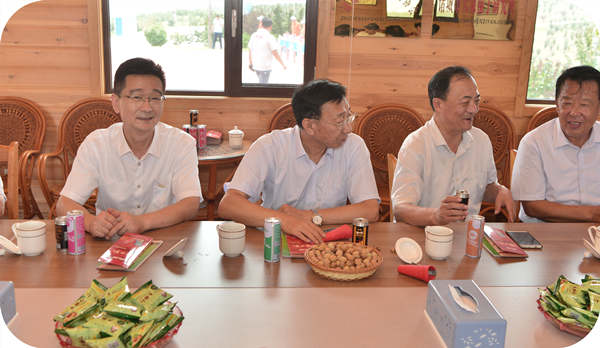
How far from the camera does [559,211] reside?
236 cm

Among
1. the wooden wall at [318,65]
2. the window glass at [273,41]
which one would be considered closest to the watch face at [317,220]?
the wooden wall at [318,65]

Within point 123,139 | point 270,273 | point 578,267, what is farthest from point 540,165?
point 123,139

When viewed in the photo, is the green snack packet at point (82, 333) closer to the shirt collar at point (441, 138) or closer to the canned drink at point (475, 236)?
the canned drink at point (475, 236)

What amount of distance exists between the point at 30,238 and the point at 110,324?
0.67m

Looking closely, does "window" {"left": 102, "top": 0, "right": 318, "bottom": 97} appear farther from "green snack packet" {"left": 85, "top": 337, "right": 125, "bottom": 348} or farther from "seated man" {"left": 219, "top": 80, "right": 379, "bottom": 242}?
"green snack packet" {"left": 85, "top": 337, "right": 125, "bottom": 348}

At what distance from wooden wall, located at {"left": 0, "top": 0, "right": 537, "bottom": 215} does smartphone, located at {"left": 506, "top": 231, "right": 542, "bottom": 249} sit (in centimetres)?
206

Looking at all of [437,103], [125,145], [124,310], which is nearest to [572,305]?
[124,310]

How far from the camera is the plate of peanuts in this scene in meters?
1.56

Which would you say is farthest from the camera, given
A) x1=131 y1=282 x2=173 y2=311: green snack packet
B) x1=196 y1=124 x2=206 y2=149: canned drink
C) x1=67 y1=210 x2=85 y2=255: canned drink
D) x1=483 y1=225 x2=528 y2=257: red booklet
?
x1=196 y1=124 x2=206 y2=149: canned drink

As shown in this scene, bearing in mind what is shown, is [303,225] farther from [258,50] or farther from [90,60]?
[90,60]

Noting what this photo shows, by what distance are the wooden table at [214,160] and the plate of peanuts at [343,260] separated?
170cm

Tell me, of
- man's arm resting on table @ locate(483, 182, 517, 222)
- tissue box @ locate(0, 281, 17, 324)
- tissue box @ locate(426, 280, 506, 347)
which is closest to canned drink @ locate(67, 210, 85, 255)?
tissue box @ locate(0, 281, 17, 324)

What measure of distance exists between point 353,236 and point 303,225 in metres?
0.19

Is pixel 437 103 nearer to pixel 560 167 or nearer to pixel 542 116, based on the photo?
pixel 560 167
